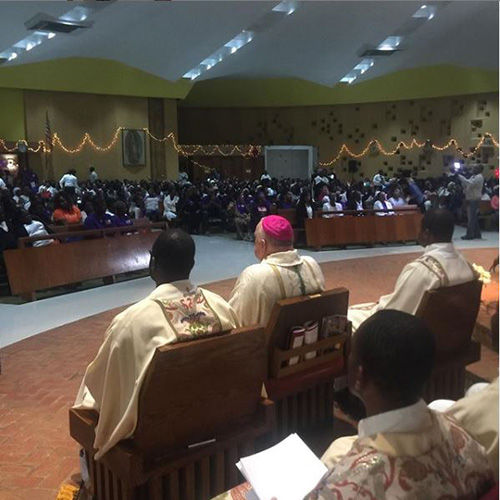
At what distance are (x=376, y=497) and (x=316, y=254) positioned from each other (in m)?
8.96

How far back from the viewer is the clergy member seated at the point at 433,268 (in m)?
3.42

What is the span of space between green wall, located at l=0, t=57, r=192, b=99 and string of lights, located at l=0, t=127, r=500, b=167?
1.50 meters

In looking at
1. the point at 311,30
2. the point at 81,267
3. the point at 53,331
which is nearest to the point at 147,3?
the point at 311,30

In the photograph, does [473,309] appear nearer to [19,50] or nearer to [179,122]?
[19,50]

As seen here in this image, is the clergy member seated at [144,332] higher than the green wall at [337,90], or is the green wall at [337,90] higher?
the green wall at [337,90]

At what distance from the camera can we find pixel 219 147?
2433 cm

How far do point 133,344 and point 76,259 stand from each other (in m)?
5.25

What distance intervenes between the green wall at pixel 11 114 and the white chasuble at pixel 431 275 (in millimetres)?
18304

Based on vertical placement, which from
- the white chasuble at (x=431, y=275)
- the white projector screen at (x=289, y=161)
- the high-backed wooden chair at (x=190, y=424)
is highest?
the white projector screen at (x=289, y=161)

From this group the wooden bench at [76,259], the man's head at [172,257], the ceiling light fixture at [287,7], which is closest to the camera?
the man's head at [172,257]

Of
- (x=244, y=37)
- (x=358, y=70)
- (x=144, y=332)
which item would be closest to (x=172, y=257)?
(x=144, y=332)

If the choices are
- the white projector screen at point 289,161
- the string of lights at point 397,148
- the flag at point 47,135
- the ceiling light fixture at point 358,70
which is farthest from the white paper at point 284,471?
the white projector screen at point 289,161

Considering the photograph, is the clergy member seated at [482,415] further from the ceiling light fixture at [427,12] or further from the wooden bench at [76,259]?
the ceiling light fixture at [427,12]

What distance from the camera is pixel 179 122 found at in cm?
2552
